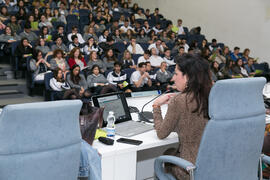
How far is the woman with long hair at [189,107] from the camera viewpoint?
1923 mm

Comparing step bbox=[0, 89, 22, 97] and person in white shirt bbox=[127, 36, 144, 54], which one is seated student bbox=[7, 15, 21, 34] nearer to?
step bbox=[0, 89, 22, 97]

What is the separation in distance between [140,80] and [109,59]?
42.9 inches

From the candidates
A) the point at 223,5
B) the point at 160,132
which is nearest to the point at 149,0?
the point at 223,5

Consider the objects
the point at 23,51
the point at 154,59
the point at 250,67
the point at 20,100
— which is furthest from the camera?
the point at 250,67

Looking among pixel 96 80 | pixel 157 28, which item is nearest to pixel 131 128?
pixel 96 80

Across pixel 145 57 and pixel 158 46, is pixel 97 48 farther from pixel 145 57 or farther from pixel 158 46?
pixel 158 46

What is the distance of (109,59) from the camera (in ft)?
24.4

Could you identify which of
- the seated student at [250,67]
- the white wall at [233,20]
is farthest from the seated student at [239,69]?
the white wall at [233,20]

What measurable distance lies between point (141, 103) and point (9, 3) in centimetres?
742

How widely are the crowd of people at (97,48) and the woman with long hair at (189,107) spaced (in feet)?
8.32

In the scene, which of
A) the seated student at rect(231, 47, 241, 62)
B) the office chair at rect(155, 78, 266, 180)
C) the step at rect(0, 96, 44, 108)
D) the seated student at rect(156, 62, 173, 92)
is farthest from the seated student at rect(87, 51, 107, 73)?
the office chair at rect(155, 78, 266, 180)

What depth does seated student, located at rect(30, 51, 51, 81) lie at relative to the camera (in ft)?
20.2

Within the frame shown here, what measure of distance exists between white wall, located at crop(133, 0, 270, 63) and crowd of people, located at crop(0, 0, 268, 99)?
61 cm

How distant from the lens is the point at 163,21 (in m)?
11.7
